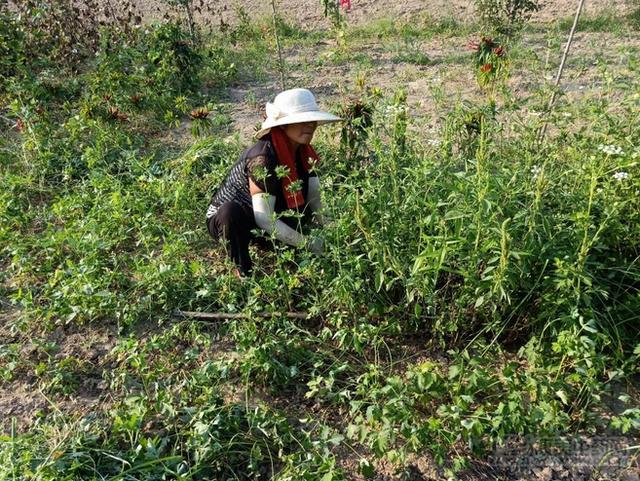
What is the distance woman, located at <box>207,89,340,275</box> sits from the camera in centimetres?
269

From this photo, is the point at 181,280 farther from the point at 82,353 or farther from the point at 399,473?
the point at 399,473

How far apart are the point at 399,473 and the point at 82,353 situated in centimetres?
160

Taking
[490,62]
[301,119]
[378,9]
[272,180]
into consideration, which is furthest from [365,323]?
[378,9]

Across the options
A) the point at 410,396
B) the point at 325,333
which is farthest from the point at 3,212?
the point at 410,396

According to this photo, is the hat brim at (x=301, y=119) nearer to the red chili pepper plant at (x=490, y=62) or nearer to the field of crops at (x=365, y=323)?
the field of crops at (x=365, y=323)

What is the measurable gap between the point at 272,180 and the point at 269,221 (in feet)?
0.67

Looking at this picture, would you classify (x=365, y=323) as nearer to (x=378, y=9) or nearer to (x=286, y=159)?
(x=286, y=159)

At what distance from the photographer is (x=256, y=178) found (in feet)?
8.65

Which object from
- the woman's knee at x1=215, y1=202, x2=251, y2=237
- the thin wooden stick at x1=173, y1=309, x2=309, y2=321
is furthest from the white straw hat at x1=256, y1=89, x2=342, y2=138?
the thin wooden stick at x1=173, y1=309, x2=309, y2=321

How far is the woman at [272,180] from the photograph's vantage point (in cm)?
269

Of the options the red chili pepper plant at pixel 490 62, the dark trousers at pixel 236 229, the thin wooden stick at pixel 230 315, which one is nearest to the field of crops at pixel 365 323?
the thin wooden stick at pixel 230 315

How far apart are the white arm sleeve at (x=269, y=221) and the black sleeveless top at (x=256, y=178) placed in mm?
57

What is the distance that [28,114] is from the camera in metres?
4.31

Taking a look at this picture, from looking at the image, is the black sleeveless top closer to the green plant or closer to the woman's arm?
the woman's arm
